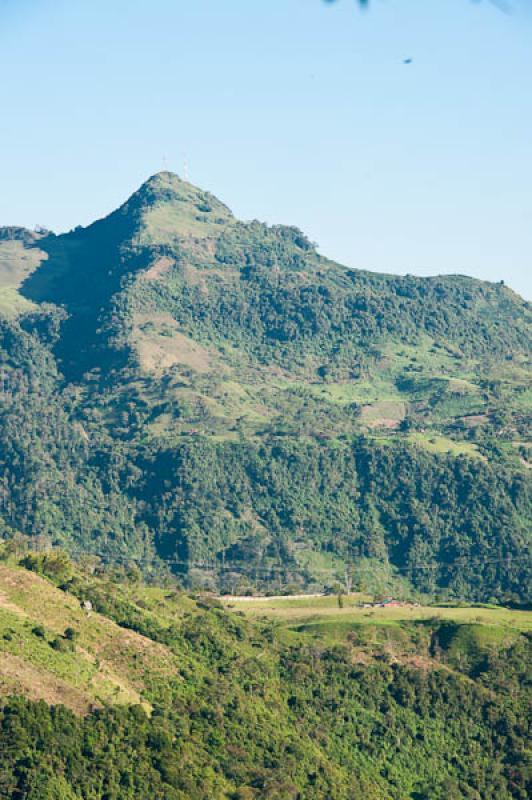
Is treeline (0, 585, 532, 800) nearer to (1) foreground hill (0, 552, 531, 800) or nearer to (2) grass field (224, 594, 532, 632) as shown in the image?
(1) foreground hill (0, 552, 531, 800)

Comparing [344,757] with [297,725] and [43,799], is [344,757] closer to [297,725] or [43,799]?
[297,725]

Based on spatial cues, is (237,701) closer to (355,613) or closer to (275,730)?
(275,730)

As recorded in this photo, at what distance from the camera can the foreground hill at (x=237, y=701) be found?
90.8 meters

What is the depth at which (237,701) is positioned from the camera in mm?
113312

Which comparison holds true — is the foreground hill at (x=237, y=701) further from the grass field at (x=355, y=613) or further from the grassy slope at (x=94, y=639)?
the grass field at (x=355, y=613)

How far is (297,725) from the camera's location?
117 meters

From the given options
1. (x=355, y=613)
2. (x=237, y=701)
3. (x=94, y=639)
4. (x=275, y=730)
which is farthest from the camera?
(x=355, y=613)

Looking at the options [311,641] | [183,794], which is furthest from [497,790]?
[183,794]

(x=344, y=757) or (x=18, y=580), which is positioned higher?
(x=18, y=580)

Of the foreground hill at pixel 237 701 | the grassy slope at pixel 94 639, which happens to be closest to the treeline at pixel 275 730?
the foreground hill at pixel 237 701

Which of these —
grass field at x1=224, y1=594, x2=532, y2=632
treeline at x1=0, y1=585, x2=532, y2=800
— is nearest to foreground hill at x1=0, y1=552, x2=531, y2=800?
treeline at x1=0, y1=585, x2=532, y2=800

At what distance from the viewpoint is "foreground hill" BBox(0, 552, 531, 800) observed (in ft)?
298

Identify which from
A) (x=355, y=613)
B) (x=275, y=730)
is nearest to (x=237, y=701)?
(x=275, y=730)

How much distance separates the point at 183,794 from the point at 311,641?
45.6 m
